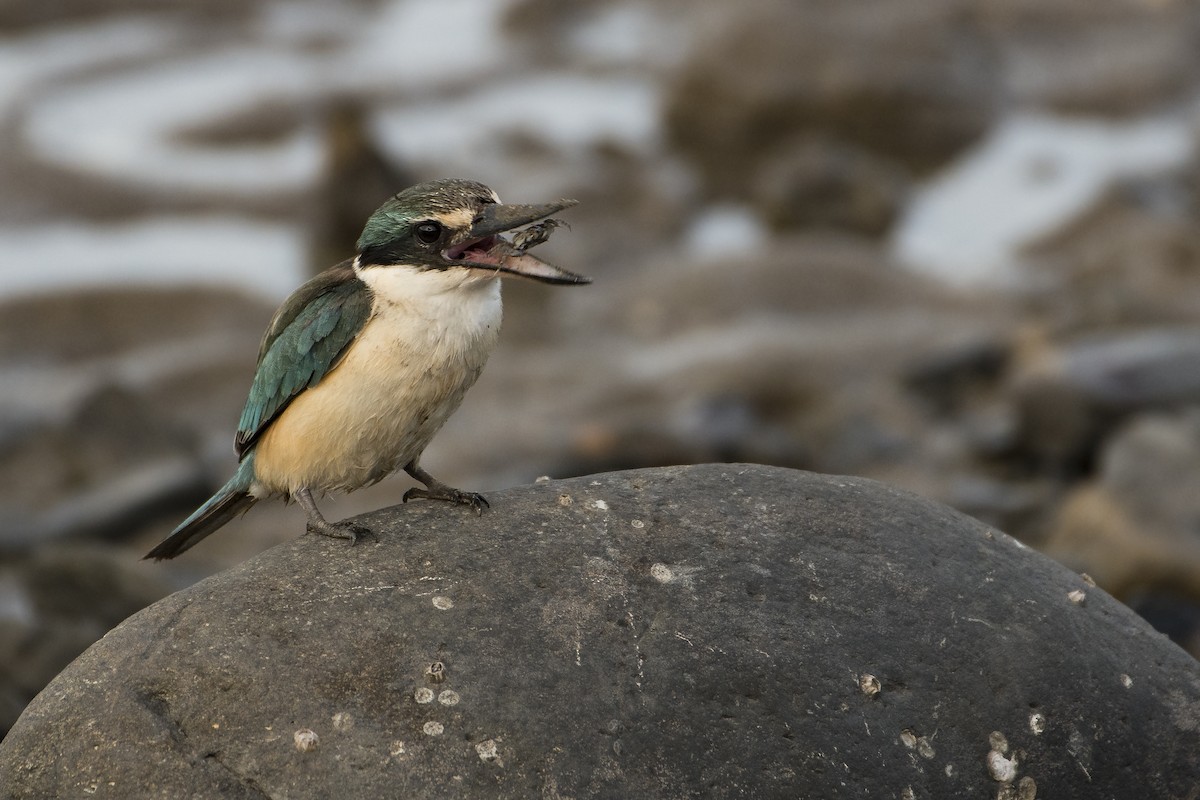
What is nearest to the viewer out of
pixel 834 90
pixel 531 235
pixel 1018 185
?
pixel 531 235

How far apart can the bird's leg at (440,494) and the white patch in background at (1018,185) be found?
12.0m

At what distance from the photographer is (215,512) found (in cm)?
621

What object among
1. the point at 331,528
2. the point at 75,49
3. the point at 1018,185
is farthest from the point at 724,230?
the point at 331,528

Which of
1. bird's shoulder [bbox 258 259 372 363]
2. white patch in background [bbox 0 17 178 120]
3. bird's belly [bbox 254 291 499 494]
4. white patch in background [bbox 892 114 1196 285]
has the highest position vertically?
bird's shoulder [bbox 258 259 372 363]

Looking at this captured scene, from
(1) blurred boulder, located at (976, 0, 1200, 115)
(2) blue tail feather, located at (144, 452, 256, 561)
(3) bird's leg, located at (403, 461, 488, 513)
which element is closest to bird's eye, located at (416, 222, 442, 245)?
(3) bird's leg, located at (403, 461, 488, 513)

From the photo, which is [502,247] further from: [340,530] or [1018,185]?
[1018,185]

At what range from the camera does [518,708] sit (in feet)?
16.3

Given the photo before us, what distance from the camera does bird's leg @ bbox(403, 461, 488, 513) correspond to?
5.73 metres

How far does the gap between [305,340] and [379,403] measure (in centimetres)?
42

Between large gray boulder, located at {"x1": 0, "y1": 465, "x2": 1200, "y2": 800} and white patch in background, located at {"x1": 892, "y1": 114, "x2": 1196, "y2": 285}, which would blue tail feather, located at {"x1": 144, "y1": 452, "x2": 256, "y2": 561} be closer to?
large gray boulder, located at {"x1": 0, "y1": 465, "x2": 1200, "y2": 800}

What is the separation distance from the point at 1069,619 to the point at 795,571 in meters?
0.94

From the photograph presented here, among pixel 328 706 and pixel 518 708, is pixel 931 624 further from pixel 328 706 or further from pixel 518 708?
pixel 328 706

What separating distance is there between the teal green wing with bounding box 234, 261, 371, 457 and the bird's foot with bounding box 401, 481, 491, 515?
21.7 inches

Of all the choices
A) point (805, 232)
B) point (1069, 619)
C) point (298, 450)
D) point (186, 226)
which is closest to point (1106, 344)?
point (805, 232)
